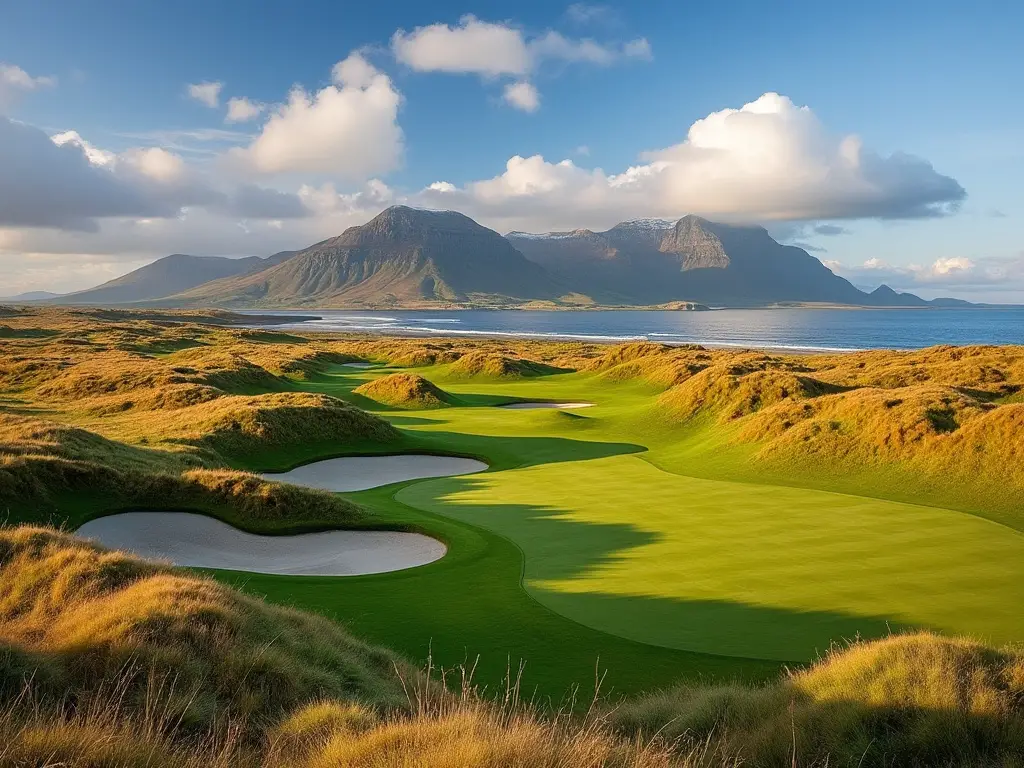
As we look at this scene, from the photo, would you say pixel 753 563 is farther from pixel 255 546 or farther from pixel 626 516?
pixel 255 546

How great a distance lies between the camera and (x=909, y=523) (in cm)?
1797

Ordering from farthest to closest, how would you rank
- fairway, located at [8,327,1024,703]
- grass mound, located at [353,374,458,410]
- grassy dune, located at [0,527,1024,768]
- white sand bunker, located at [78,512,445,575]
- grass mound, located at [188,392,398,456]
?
grass mound, located at [353,374,458,410], grass mound, located at [188,392,398,456], white sand bunker, located at [78,512,445,575], fairway, located at [8,327,1024,703], grassy dune, located at [0,527,1024,768]

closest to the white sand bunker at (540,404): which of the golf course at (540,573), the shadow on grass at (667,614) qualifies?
the golf course at (540,573)

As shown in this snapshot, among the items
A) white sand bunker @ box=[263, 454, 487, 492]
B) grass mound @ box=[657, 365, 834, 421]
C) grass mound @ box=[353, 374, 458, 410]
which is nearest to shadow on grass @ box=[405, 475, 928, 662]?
white sand bunker @ box=[263, 454, 487, 492]

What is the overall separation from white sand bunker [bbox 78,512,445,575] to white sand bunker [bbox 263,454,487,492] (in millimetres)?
8300

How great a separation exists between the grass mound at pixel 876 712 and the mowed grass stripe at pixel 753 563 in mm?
3076

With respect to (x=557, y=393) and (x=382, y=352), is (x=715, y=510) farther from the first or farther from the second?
(x=382, y=352)

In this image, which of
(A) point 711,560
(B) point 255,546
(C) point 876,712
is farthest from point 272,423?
(C) point 876,712

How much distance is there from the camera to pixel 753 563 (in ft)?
49.6

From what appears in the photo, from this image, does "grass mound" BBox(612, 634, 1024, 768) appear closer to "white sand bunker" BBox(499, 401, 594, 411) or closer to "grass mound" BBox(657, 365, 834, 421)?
"grass mound" BBox(657, 365, 834, 421)

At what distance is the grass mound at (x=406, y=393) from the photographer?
47.9m

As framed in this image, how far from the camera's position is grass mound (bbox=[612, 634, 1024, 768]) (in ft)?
21.3

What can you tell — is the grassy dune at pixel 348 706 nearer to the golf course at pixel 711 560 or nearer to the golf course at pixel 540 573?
the golf course at pixel 540 573

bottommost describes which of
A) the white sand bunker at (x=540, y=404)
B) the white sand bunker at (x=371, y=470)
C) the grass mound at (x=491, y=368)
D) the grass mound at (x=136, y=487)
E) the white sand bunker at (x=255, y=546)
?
the white sand bunker at (x=371, y=470)
